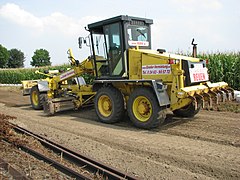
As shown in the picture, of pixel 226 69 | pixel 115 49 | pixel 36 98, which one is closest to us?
pixel 115 49

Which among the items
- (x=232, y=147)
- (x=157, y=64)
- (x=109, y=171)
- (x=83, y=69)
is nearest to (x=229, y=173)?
(x=232, y=147)

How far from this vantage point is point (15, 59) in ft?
287

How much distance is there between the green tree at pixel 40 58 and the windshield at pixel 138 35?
253 feet

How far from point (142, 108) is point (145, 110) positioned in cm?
9

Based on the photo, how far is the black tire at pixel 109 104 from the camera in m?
7.50

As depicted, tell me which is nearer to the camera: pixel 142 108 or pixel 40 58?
pixel 142 108

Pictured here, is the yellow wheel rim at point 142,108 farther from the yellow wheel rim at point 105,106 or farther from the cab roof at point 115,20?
the cab roof at point 115,20

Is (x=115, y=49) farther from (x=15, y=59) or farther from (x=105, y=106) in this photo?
(x=15, y=59)

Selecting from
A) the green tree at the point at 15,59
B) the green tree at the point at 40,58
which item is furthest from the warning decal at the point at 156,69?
the green tree at the point at 15,59

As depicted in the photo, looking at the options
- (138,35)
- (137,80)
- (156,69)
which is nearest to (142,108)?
(137,80)

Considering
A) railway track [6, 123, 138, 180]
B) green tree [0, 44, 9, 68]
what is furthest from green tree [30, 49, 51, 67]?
railway track [6, 123, 138, 180]

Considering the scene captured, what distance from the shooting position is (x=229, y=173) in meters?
4.11

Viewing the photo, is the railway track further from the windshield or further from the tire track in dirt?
the windshield

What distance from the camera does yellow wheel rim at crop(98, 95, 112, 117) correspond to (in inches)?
309
